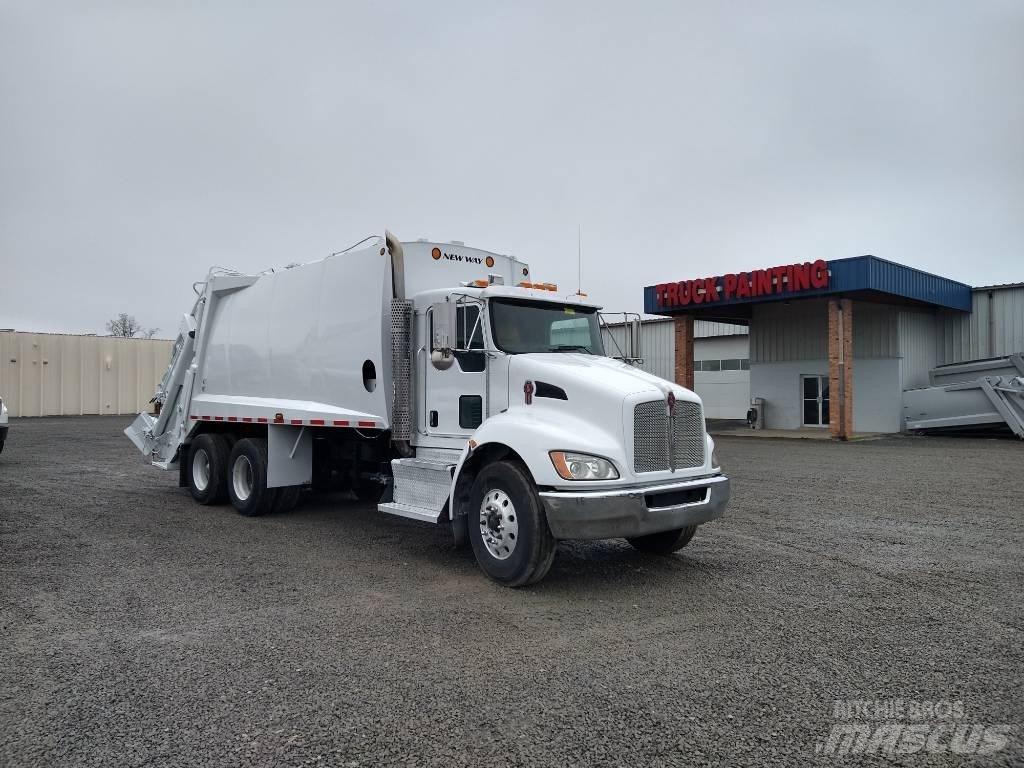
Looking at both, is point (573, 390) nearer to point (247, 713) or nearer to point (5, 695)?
point (247, 713)

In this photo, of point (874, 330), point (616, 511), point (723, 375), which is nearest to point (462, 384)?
point (616, 511)

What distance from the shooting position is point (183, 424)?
11.0m

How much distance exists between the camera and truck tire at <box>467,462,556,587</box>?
5879mm

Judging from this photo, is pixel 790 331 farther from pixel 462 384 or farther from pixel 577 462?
pixel 577 462

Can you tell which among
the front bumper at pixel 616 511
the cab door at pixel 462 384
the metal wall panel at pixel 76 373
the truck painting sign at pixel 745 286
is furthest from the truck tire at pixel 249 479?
the metal wall panel at pixel 76 373

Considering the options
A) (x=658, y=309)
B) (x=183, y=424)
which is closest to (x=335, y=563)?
(x=183, y=424)

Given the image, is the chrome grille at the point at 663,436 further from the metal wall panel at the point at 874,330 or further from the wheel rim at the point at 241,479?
the metal wall panel at the point at 874,330

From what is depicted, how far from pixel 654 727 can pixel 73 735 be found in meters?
2.81

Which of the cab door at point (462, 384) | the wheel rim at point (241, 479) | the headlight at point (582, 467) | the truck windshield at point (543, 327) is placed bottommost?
the wheel rim at point (241, 479)

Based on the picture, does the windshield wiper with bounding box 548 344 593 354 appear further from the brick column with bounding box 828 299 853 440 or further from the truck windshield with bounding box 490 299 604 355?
the brick column with bounding box 828 299 853 440

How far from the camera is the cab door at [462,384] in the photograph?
6.95 metres

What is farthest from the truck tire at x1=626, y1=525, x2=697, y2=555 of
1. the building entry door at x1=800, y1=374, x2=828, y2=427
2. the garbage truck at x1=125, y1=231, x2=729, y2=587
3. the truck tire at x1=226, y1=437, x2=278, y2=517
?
the building entry door at x1=800, y1=374, x2=828, y2=427

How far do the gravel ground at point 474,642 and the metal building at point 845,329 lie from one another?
45.3ft

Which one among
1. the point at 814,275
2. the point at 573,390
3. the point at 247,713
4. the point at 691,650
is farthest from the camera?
the point at 814,275
